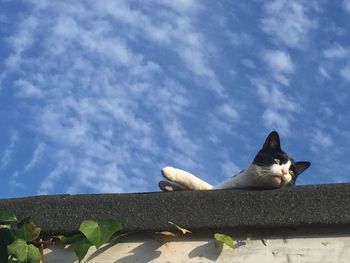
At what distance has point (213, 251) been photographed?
2168 mm

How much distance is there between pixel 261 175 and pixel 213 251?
20.7 inches

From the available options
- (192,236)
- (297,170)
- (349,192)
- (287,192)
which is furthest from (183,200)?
(297,170)

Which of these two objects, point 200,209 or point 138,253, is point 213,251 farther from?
point 138,253

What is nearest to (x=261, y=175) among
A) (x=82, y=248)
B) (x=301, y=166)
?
(x=301, y=166)

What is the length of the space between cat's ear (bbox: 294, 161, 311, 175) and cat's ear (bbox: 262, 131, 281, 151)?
0.18 metres

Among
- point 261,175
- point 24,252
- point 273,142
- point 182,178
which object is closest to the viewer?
point 24,252

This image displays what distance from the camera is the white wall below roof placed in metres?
2.09

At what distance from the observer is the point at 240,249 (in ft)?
7.07

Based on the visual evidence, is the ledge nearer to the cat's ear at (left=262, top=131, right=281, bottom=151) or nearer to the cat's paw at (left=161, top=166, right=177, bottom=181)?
the cat's paw at (left=161, top=166, right=177, bottom=181)

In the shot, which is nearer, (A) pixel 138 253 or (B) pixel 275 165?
(A) pixel 138 253

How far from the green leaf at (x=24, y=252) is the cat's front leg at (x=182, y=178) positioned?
2.33 ft

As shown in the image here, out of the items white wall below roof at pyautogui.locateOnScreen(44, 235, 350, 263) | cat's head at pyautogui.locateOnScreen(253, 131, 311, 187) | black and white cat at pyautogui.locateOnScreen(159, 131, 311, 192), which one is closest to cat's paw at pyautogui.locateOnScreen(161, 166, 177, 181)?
black and white cat at pyautogui.locateOnScreen(159, 131, 311, 192)

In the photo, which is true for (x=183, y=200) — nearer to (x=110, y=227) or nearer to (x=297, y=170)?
(x=110, y=227)

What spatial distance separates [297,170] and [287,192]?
0.94m
